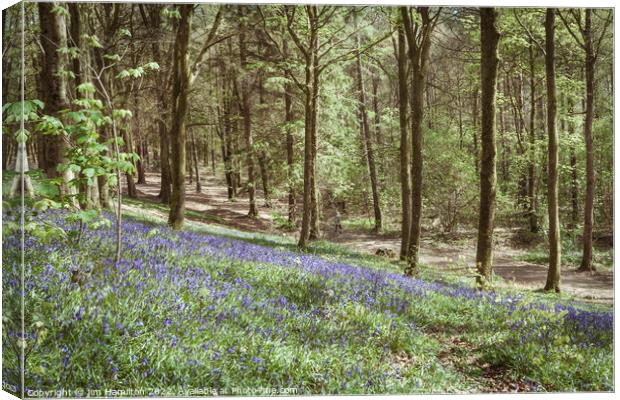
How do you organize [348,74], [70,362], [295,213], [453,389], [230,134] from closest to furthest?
[70,362], [453,389], [230,134], [295,213], [348,74]

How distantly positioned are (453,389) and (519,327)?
1.40 metres

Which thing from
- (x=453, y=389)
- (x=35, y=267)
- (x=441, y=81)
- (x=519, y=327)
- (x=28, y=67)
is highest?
(x=441, y=81)

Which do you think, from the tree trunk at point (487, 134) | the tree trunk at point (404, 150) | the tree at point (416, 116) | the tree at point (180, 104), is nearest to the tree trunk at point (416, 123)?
the tree at point (416, 116)

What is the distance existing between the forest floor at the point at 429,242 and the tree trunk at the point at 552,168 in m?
0.25

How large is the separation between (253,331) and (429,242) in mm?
10967

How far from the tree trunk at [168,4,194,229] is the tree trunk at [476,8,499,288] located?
17.7 ft

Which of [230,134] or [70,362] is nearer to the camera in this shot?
[70,362]

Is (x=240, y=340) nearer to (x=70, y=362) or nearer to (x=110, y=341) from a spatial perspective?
(x=110, y=341)

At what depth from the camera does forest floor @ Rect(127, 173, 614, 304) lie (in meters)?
8.63

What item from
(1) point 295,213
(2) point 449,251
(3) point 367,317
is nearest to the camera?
(3) point 367,317

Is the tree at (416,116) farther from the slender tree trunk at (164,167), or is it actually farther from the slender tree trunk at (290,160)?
the slender tree trunk at (290,160)

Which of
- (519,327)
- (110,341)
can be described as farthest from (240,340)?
(519,327)

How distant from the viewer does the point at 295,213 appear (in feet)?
61.1

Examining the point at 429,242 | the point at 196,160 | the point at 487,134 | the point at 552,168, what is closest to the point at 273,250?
the point at 487,134
